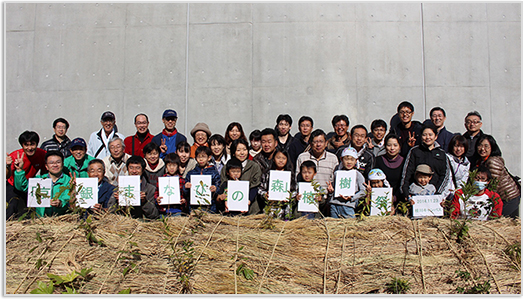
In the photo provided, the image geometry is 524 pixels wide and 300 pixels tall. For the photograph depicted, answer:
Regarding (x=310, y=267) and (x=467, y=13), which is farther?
(x=467, y=13)

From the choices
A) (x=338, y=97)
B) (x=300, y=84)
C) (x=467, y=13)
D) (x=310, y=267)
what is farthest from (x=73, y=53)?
(x=467, y=13)

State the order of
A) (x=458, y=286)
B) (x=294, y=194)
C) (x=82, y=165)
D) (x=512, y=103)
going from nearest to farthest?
(x=458, y=286), (x=294, y=194), (x=82, y=165), (x=512, y=103)

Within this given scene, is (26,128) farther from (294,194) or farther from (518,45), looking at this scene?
(518,45)

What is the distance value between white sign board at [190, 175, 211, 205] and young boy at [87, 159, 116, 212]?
1.00m

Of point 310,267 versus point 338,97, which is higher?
A: point 338,97

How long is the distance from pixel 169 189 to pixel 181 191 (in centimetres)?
19

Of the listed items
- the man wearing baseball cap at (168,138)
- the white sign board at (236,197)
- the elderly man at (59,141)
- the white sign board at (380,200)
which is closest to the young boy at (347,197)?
the white sign board at (380,200)

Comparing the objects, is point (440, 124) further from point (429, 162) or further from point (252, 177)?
point (252, 177)

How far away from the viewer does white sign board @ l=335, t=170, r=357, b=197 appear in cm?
544

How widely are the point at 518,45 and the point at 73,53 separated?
9.06 meters

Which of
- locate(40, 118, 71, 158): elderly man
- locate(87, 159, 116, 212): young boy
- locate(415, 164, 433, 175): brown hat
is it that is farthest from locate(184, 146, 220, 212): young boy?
locate(415, 164, 433, 175): brown hat

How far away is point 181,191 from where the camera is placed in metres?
5.73

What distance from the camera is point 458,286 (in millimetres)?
4070

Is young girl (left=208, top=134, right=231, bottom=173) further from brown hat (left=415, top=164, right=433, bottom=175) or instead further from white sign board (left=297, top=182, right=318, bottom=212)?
brown hat (left=415, top=164, right=433, bottom=175)
